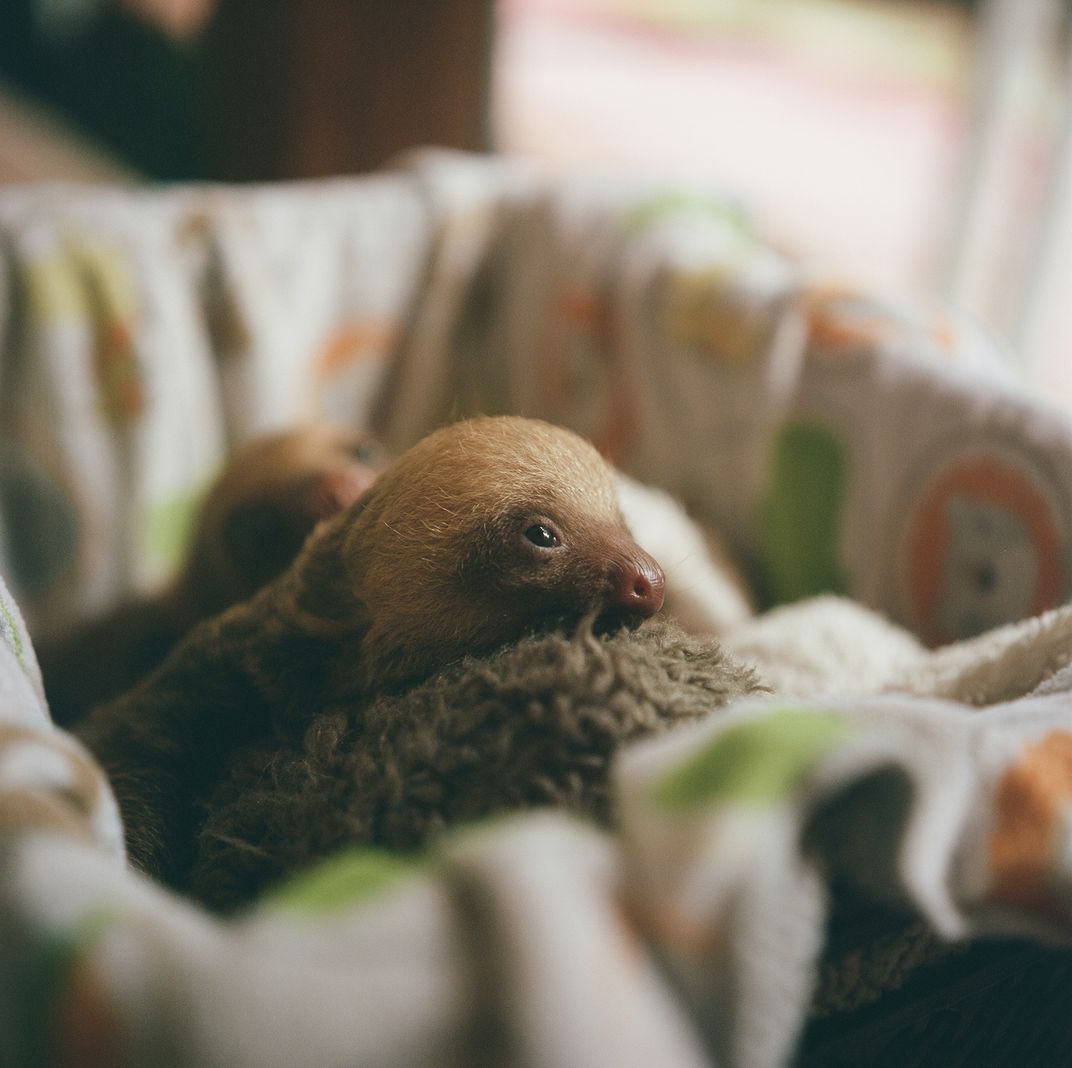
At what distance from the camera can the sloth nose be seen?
0.51 m

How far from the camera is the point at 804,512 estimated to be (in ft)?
3.18

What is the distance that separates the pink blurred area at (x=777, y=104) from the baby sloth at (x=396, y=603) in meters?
1.24

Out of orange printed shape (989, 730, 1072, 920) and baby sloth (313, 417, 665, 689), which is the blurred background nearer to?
baby sloth (313, 417, 665, 689)

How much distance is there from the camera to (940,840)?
1.30 feet

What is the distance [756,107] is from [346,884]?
2.02 metres

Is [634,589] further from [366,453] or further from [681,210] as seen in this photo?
[681,210]

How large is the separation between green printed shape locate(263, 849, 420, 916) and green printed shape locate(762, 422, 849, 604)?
0.62 metres

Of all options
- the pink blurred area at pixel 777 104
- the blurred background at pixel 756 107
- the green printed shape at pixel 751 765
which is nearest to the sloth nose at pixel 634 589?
the green printed shape at pixel 751 765

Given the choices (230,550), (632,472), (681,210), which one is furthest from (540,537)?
(681,210)

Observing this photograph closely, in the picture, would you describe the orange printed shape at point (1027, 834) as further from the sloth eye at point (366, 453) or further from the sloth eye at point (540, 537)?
the sloth eye at point (366, 453)

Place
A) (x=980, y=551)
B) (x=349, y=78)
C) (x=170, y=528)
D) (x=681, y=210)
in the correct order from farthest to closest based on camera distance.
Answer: (x=349, y=78) → (x=681, y=210) → (x=170, y=528) → (x=980, y=551)

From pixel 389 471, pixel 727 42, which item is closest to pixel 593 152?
pixel 727 42

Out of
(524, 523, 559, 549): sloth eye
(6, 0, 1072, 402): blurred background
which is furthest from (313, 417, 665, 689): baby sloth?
(6, 0, 1072, 402): blurred background

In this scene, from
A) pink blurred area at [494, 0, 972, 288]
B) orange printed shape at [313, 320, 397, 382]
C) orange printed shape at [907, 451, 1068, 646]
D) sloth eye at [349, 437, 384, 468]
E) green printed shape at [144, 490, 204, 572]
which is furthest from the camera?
pink blurred area at [494, 0, 972, 288]
